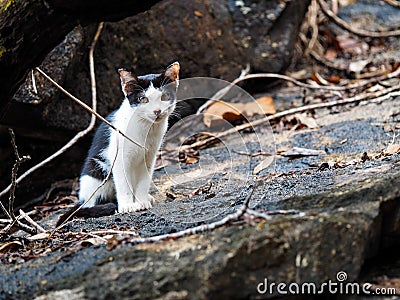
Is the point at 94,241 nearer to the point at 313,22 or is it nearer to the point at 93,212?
the point at 93,212

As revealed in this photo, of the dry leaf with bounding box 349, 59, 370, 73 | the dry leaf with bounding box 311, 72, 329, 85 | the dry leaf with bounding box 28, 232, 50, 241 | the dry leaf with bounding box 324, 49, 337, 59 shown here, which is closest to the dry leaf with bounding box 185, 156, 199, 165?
the dry leaf with bounding box 28, 232, 50, 241

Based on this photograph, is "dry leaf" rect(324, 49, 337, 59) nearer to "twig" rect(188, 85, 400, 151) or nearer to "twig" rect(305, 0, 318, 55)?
"twig" rect(305, 0, 318, 55)

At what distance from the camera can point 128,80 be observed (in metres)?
2.79

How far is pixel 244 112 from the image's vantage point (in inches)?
170

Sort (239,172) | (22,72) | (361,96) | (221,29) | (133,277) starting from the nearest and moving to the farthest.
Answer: (133,277) < (22,72) < (239,172) < (361,96) < (221,29)

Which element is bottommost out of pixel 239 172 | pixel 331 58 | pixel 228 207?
pixel 331 58

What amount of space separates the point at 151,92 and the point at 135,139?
27 centimetres

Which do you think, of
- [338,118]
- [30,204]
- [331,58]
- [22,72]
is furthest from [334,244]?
[331,58]

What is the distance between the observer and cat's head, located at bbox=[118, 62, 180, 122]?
110 inches

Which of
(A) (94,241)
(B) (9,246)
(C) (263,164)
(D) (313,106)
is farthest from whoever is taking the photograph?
(D) (313,106)

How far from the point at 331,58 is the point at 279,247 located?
187 inches

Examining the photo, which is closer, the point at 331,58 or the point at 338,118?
the point at 338,118

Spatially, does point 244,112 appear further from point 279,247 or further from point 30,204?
point 279,247

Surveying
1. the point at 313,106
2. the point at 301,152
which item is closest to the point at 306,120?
the point at 313,106
